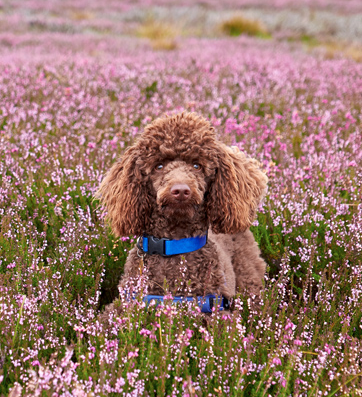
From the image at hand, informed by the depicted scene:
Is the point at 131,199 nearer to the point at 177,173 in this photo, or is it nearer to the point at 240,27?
the point at 177,173

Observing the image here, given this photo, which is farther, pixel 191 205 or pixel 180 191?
pixel 191 205

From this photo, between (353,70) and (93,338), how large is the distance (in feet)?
28.3

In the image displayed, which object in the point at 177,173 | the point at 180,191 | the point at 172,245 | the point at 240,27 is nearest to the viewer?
the point at 180,191

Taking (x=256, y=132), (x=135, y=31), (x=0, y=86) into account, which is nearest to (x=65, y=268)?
(x=256, y=132)

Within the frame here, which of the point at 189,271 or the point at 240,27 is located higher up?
the point at 240,27

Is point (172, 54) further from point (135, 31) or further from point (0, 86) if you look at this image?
point (135, 31)

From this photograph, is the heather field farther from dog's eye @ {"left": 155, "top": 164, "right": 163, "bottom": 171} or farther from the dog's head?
dog's eye @ {"left": 155, "top": 164, "right": 163, "bottom": 171}

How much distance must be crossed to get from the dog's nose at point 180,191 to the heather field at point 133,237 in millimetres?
639

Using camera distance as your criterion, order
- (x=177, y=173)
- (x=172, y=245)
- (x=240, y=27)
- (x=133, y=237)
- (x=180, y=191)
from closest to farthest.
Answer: (x=180, y=191)
(x=177, y=173)
(x=172, y=245)
(x=133, y=237)
(x=240, y=27)

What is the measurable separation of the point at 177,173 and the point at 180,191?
7.0 inches

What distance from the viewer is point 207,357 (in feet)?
6.46

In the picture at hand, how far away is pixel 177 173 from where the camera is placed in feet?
8.26

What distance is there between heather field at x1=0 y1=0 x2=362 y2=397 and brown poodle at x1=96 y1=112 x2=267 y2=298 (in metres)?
0.34

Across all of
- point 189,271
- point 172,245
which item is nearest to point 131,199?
point 172,245
